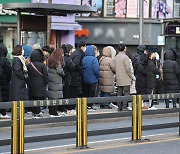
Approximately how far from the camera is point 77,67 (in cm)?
1591

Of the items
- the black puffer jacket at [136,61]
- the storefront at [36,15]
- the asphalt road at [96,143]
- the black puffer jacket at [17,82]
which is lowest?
the asphalt road at [96,143]

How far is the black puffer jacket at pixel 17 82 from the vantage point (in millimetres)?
14094

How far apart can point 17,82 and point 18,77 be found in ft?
0.41

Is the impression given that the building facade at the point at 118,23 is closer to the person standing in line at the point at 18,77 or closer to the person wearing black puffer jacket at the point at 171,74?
the person wearing black puffer jacket at the point at 171,74

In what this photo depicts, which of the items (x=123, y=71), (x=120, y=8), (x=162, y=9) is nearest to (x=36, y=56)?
(x=123, y=71)

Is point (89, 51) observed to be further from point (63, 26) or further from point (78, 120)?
point (63, 26)

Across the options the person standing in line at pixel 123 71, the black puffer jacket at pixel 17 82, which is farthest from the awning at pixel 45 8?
the black puffer jacket at pixel 17 82

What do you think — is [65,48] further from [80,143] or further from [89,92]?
[80,143]

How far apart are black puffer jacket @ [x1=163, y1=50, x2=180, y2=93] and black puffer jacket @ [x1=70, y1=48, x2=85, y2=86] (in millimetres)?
2493

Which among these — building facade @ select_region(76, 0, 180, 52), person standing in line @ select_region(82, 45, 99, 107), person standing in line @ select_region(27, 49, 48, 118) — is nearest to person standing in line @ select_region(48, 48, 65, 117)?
person standing in line @ select_region(27, 49, 48, 118)

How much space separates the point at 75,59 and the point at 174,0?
23.5 metres

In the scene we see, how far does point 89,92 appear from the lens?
1689cm

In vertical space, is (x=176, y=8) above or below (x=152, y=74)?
above

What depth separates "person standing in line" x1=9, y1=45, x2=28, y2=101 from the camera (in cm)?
1409
